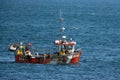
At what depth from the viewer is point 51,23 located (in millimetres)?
185625

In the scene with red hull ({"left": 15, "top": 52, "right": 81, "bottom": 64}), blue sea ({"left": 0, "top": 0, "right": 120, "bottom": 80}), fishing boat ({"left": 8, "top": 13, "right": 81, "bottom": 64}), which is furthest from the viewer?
red hull ({"left": 15, "top": 52, "right": 81, "bottom": 64})

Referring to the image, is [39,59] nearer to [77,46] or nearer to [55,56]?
[55,56]

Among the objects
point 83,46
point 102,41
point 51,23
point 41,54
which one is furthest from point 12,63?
point 51,23

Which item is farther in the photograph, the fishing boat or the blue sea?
the fishing boat

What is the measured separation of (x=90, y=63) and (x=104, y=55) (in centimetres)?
876

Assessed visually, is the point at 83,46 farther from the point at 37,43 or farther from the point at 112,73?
the point at 112,73

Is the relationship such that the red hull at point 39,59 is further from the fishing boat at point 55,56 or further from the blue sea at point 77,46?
the blue sea at point 77,46

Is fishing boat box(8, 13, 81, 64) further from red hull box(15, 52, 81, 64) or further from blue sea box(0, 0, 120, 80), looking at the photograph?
blue sea box(0, 0, 120, 80)

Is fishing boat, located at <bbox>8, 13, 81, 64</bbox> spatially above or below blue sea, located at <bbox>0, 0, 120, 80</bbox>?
above

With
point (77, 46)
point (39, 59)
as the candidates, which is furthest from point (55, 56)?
point (77, 46)

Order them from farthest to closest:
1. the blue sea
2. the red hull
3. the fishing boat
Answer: the red hull → the fishing boat → the blue sea

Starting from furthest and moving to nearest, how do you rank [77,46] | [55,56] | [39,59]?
[77,46] → [39,59] → [55,56]

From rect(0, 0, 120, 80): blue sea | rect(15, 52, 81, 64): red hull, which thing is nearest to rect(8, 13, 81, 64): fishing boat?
rect(15, 52, 81, 64): red hull

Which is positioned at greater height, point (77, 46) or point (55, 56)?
point (55, 56)
